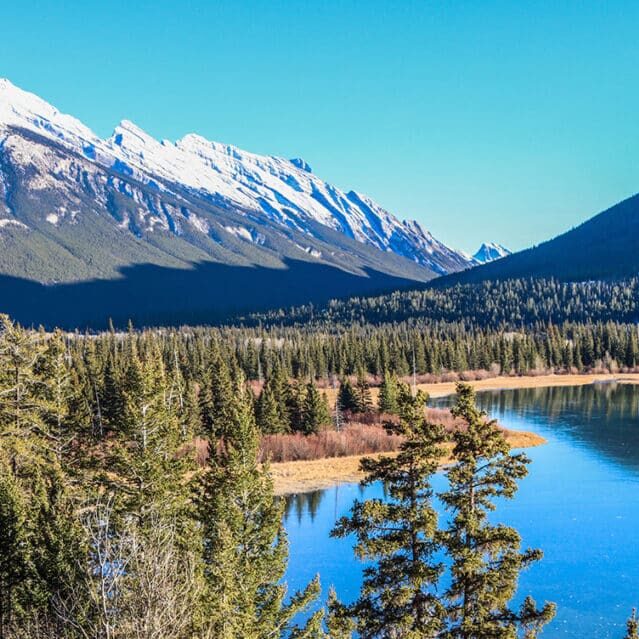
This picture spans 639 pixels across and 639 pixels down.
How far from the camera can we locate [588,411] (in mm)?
100000

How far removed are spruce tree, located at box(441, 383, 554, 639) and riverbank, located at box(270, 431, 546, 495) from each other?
40.8 metres

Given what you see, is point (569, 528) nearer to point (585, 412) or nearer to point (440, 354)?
point (585, 412)

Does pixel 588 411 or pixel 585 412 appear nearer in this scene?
pixel 585 412

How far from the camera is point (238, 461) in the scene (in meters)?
25.8

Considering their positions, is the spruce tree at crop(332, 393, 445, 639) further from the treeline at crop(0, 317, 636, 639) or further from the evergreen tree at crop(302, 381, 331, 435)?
the evergreen tree at crop(302, 381, 331, 435)

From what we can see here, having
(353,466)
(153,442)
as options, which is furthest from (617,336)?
(153,442)

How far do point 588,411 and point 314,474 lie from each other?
50569 mm

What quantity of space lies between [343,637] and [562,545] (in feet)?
87.2

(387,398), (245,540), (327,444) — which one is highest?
(387,398)

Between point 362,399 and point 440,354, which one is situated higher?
point 440,354

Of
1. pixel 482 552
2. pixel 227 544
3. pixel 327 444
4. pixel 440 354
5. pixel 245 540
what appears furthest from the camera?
pixel 440 354

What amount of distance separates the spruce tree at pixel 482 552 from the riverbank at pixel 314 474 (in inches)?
1607

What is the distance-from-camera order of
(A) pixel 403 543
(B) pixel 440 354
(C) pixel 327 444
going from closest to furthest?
(A) pixel 403 543
(C) pixel 327 444
(B) pixel 440 354

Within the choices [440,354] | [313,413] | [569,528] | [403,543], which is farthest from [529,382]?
[403,543]
